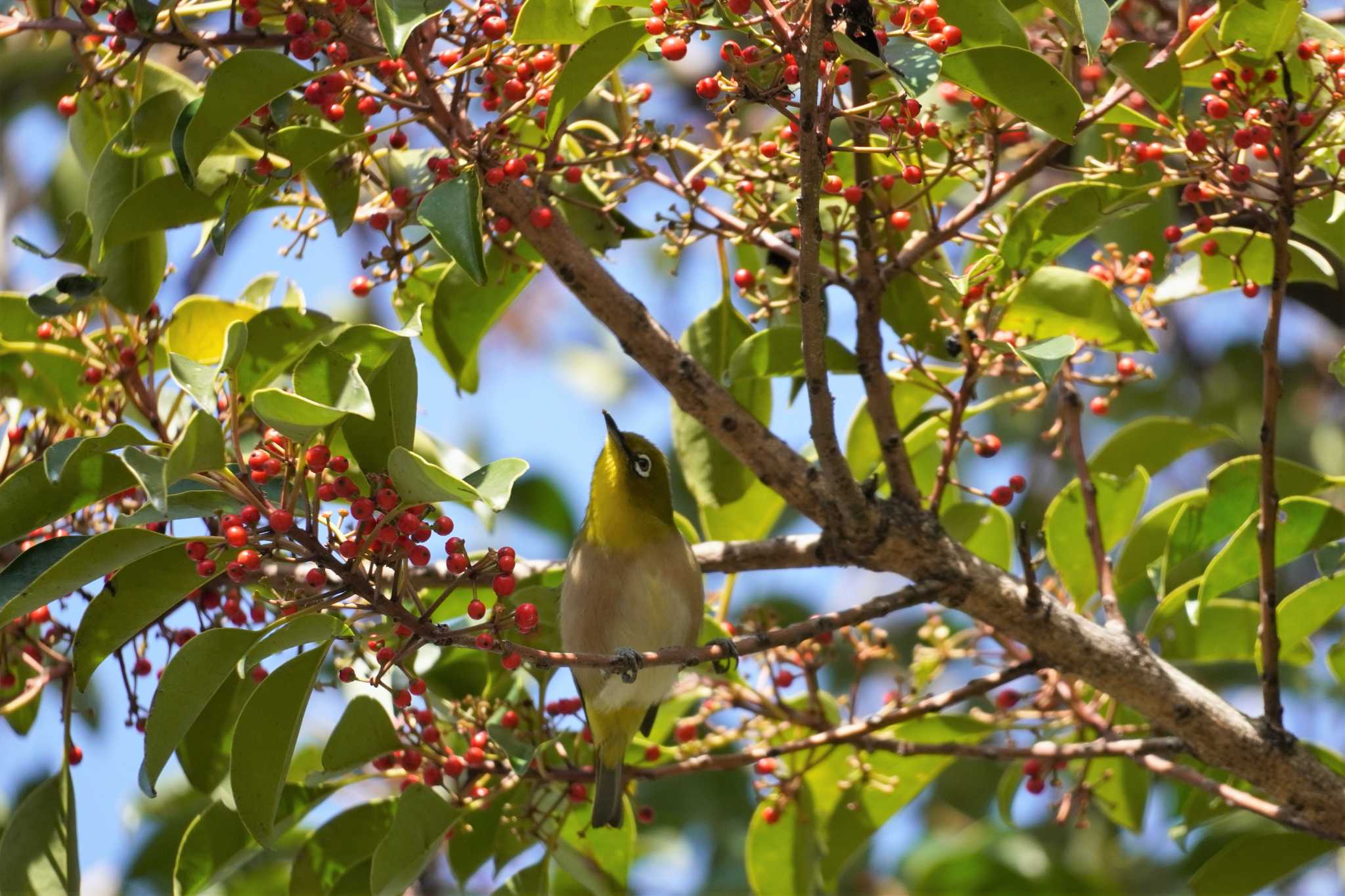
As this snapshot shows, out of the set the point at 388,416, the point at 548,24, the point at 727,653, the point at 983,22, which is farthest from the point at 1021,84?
the point at 388,416

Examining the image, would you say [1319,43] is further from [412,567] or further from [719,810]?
[719,810]

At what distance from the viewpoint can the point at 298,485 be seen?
2.42 meters

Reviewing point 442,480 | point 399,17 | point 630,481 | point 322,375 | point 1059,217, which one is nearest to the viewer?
point 442,480

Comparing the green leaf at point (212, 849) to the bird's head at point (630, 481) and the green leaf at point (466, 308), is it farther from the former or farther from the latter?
the bird's head at point (630, 481)

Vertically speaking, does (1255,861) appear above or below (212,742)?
below

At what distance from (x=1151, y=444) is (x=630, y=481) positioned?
5.01ft

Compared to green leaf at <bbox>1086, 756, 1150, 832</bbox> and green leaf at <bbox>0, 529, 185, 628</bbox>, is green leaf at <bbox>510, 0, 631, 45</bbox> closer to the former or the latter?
green leaf at <bbox>0, 529, 185, 628</bbox>

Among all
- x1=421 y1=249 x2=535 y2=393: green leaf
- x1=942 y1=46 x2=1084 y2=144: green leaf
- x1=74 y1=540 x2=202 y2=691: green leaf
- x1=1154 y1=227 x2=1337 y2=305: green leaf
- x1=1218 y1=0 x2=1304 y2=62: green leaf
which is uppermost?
x1=1218 y1=0 x2=1304 y2=62: green leaf

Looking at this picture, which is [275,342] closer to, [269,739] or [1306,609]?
[269,739]

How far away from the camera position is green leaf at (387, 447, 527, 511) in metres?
2.13

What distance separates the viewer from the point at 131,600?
2.60 meters

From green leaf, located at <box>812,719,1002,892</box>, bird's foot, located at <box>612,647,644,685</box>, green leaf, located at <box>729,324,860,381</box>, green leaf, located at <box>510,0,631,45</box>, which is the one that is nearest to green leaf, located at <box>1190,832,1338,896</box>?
green leaf, located at <box>812,719,1002,892</box>

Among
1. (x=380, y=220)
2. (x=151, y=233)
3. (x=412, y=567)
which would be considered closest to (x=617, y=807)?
(x=412, y=567)

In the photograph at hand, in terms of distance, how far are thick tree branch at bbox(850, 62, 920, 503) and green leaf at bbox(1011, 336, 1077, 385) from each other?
497 mm
